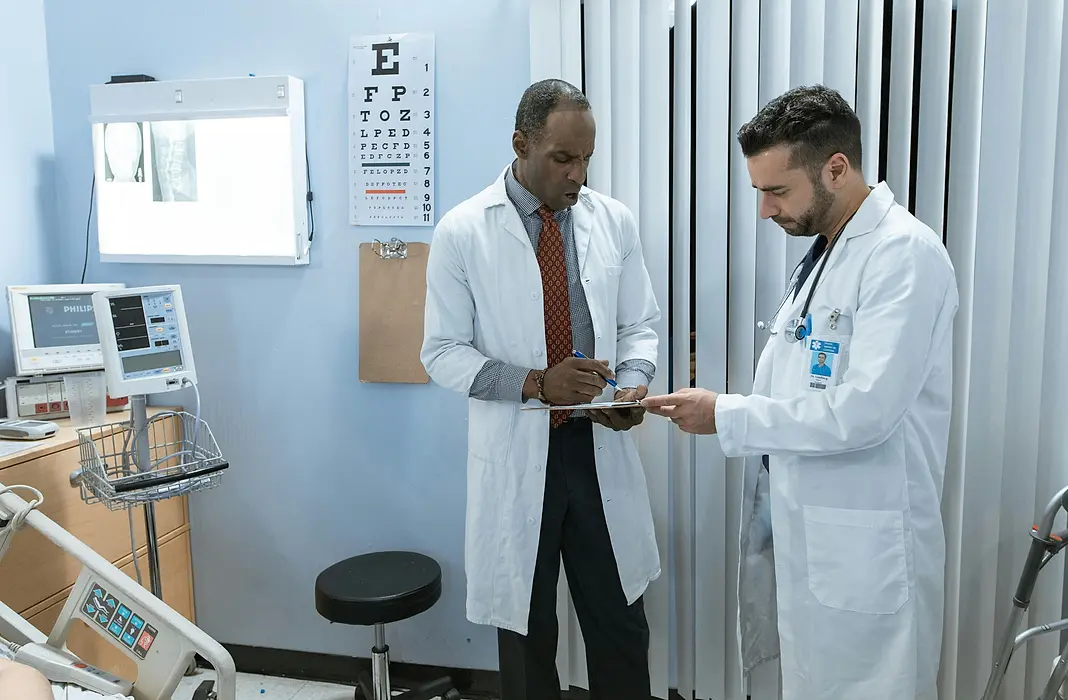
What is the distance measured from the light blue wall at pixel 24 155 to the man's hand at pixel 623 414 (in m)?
1.88

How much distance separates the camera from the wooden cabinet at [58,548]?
2.04 m

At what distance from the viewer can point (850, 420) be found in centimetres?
146

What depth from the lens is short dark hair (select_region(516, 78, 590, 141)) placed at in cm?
179

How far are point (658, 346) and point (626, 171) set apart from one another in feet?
1.54

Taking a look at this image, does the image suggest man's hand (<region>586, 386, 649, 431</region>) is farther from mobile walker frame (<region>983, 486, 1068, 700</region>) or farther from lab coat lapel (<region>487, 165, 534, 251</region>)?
mobile walker frame (<region>983, 486, 1068, 700</region>)

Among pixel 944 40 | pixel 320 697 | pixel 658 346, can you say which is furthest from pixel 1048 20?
pixel 320 697

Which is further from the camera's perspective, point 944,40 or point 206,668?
point 206,668

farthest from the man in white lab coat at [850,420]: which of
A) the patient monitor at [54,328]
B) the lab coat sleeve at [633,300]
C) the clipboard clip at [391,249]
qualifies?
the patient monitor at [54,328]

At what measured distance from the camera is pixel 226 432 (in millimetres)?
2590

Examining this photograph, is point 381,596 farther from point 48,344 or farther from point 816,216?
point 816,216

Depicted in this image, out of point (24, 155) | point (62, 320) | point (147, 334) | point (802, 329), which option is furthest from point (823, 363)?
point (24, 155)

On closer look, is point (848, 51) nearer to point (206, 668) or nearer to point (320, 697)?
point (320, 697)

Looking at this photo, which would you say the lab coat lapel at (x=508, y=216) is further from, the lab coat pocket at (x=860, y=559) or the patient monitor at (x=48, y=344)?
the patient monitor at (x=48, y=344)

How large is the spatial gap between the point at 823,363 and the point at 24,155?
7.94 feet
